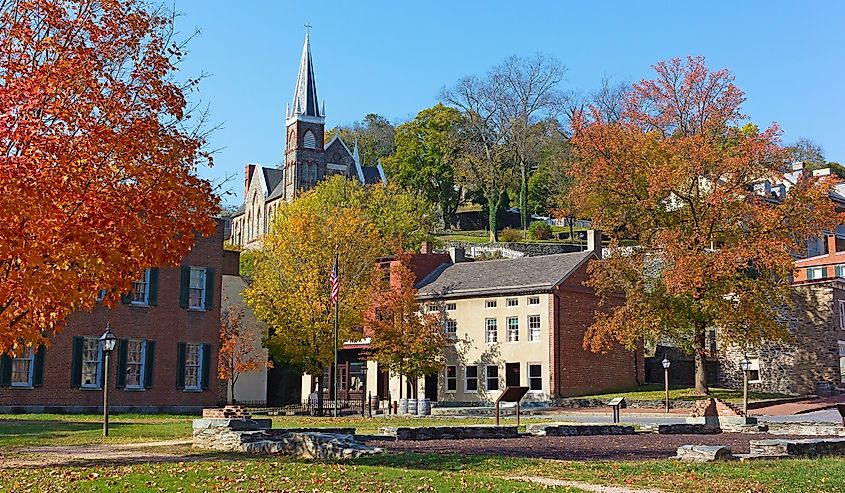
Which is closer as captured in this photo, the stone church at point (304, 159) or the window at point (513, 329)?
the window at point (513, 329)

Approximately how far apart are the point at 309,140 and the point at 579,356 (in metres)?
49.1

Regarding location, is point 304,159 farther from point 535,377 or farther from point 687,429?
point 687,429

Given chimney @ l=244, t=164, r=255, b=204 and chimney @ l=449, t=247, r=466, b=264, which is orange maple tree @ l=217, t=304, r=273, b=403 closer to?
chimney @ l=449, t=247, r=466, b=264

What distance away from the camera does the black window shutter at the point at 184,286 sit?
38938 mm

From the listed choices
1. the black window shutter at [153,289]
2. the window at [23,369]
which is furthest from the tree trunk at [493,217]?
the window at [23,369]

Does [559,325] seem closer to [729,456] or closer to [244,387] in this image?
[244,387]

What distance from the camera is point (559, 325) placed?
4753 centimetres

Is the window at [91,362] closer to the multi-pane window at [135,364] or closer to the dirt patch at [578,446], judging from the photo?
the multi-pane window at [135,364]

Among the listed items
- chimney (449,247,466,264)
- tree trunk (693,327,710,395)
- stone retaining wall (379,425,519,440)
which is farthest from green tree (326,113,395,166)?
stone retaining wall (379,425,519,440)

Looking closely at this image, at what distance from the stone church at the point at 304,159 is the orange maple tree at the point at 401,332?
4259cm

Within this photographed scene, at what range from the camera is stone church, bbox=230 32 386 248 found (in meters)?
90.1

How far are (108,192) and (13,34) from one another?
2822 millimetres

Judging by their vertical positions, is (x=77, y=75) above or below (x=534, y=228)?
below

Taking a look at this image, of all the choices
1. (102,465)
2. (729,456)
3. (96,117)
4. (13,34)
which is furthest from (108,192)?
(729,456)
